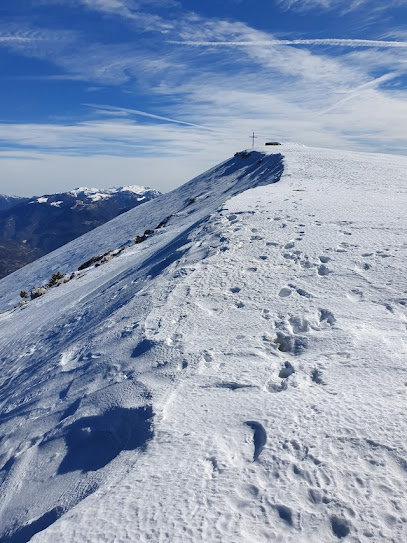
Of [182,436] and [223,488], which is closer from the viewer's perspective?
[223,488]

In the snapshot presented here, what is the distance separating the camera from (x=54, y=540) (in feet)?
11.5

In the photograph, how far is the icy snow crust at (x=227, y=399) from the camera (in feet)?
11.4

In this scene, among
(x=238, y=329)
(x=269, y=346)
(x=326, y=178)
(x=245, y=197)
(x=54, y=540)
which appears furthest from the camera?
(x=326, y=178)

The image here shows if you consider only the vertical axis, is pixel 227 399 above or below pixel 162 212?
above

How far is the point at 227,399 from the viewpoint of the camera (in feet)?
15.9

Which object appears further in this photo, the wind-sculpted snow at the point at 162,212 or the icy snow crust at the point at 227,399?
the wind-sculpted snow at the point at 162,212

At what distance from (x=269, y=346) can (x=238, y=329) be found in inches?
27.7

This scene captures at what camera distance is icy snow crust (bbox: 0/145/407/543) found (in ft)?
11.4

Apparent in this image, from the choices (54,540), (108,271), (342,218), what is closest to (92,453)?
(54,540)

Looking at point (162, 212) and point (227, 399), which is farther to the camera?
point (162, 212)

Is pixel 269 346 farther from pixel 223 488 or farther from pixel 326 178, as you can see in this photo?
pixel 326 178

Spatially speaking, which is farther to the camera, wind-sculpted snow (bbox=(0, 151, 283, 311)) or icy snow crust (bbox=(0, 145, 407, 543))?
wind-sculpted snow (bbox=(0, 151, 283, 311))

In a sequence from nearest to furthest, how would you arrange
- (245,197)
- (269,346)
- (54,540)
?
1. (54,540)
2. (269,346)
3. (245,197)

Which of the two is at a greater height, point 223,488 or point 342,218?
point 342,218
